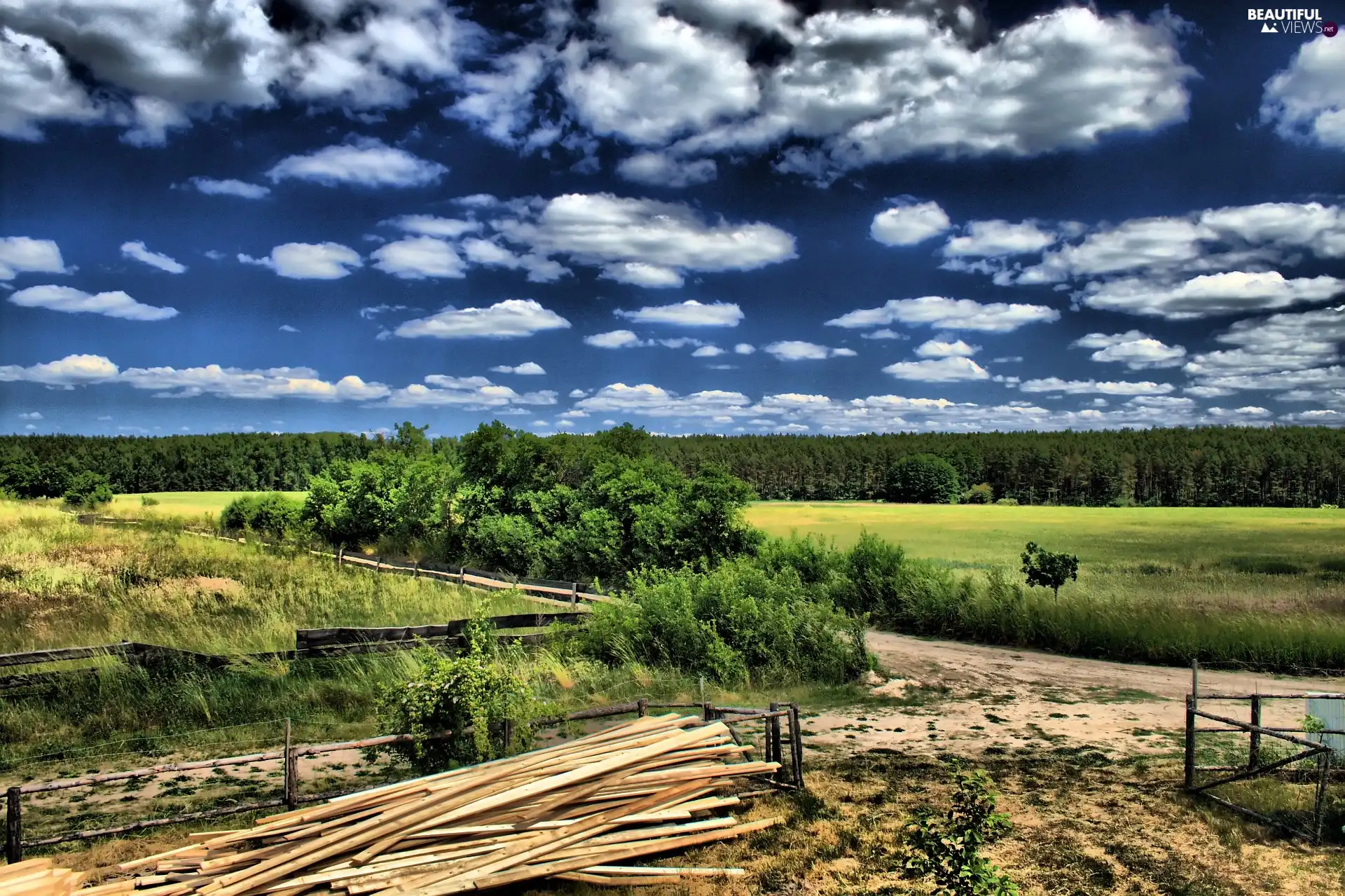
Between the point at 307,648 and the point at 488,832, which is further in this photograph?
the point at 307,648

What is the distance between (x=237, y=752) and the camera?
388 inches

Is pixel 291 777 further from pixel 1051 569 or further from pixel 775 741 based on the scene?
pixel 1051 569

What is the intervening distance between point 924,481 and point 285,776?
96175 millimetres

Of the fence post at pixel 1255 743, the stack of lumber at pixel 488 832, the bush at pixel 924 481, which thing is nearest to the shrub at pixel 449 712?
the stack of lumber at pixel 488 832

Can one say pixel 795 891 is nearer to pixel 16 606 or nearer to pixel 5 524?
pixel 16 606

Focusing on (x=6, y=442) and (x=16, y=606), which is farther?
(x=6, y=442)

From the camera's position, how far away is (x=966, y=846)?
511 centimetres

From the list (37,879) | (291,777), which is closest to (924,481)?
(291,777)

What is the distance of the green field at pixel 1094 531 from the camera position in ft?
120

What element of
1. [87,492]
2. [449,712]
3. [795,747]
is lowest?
[795,747]

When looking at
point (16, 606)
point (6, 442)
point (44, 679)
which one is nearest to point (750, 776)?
point (44, 679)

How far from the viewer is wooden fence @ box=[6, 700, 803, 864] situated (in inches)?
263

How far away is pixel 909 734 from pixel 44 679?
1220cm

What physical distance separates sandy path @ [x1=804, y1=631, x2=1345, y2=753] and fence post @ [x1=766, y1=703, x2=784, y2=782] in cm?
200
